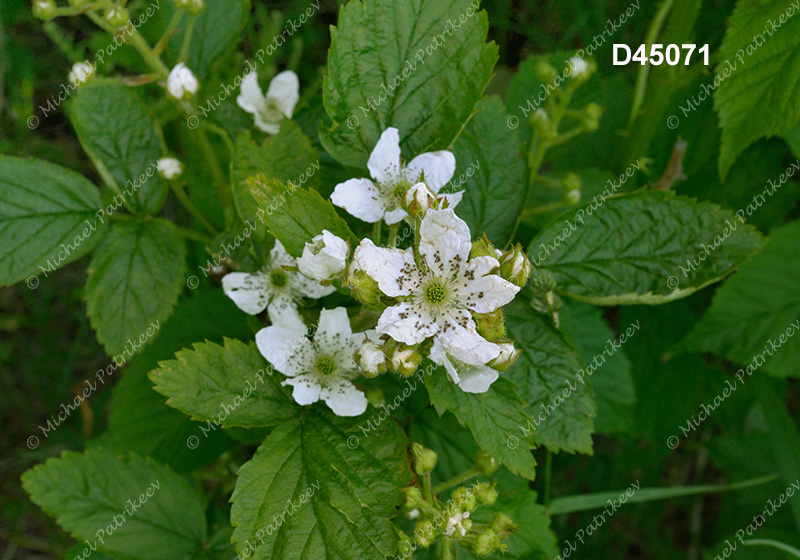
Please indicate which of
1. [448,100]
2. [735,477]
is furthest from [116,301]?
[735,477]

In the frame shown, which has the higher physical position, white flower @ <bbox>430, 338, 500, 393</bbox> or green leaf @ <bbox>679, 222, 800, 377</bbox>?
white flower @ <bbox>430, 338, 500, 393</bbox>

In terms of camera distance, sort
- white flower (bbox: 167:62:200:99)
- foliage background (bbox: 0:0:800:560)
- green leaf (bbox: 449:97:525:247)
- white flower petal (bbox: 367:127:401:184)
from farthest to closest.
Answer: foliage background (bbox: 0:0:800:560), white flower (bbox: 167:62:200:99), green leaf (bbox: 449:97:525:247), white flower petal (bbox: 367:127:401:184)

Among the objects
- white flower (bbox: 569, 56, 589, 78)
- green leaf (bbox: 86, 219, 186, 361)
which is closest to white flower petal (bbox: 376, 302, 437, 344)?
green leaf (bbox: 86, 219, 186, 361)

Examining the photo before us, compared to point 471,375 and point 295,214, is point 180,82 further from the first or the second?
point 471,375

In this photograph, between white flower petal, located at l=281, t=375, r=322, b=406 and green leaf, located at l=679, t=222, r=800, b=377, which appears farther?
green leaf, located at l=679, t=222, r=800, b=377

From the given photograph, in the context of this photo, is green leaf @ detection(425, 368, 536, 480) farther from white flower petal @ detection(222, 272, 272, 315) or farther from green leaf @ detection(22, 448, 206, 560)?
green leaf @ detection(22, 448, 206, 560)

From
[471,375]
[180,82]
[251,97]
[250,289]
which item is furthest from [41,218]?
[471,375]
